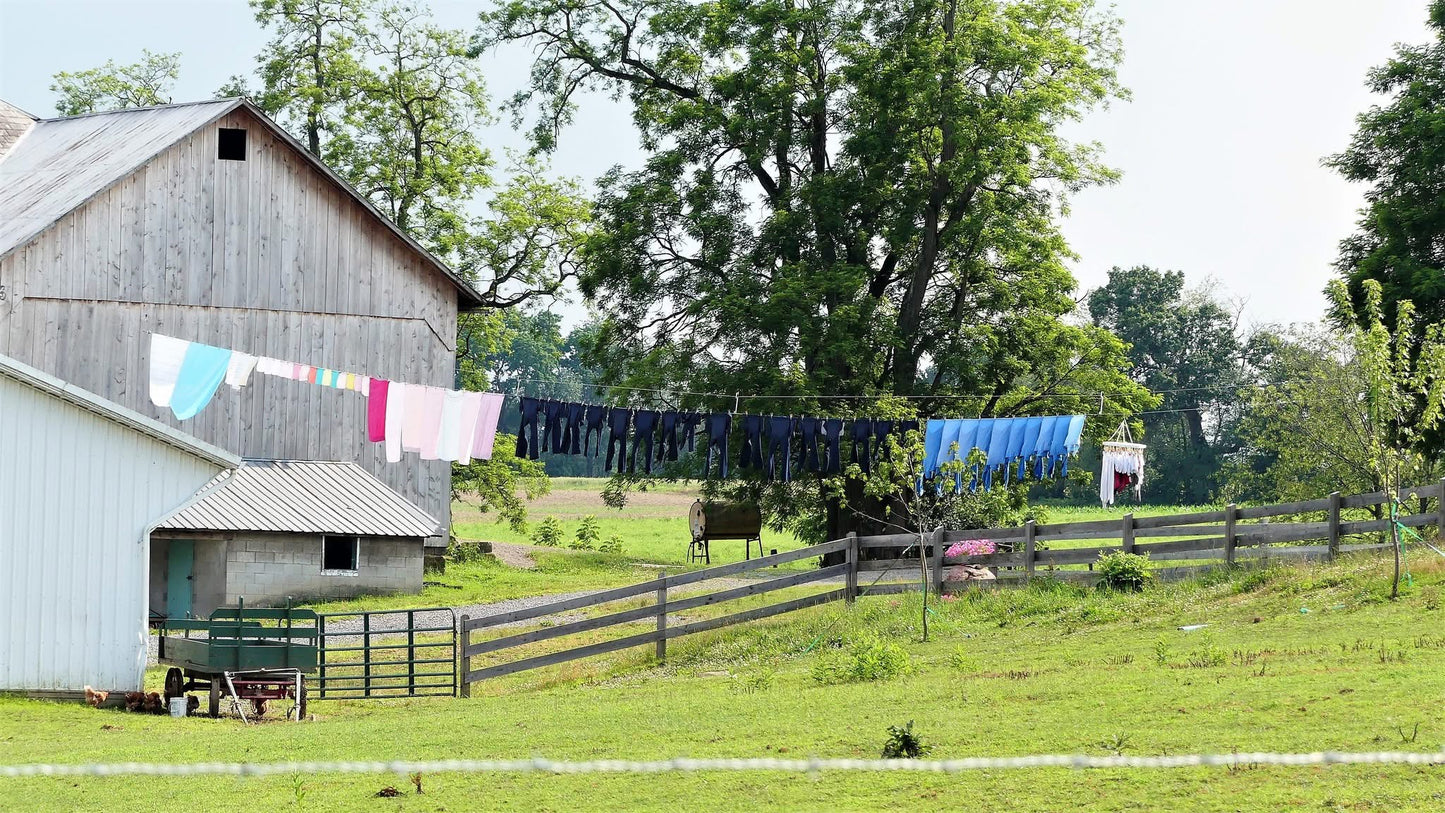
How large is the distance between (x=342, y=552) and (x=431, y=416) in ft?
34.7

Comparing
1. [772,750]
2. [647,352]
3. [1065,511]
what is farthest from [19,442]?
[1065,511]

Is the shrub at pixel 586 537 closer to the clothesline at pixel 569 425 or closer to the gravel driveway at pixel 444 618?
the gravel driveway at pixel 444 618

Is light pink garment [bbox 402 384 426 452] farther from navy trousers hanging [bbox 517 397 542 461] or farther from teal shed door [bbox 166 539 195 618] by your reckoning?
teal shed door [bbox 166 539 195 618]

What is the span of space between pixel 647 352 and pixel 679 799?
3206 centimetres

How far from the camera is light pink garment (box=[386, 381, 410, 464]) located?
79.9 feet

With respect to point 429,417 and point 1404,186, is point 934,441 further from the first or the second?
point 1404,186

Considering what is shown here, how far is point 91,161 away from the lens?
34281 mm

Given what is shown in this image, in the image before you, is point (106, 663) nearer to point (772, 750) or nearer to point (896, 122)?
point (772, 750)

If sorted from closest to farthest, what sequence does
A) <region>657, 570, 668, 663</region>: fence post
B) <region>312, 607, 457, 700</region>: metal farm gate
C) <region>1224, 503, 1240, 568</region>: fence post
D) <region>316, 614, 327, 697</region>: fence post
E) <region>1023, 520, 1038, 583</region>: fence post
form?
<region>316, 614, 327, 697</region>: fence post → <region>312, 607, 457, 700</region>: metal farm gate → <region>1224, 503, 1240, 568</region>: fence post → <region>657, 570, 668, 663</region>: fence post → <region>1023, 520, 1038, 583</region>: fence post

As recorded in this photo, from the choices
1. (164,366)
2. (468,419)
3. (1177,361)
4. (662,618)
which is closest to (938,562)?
(662,618)

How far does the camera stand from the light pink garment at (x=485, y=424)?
24.3 meters

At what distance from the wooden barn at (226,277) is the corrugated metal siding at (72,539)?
11861 mm

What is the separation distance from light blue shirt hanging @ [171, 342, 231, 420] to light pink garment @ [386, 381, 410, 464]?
2.81 metres

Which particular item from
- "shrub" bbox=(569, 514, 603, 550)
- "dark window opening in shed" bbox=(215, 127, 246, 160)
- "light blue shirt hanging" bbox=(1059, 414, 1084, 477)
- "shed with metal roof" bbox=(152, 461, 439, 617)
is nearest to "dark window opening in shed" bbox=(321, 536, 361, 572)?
"shed with metal roof" bbox=(152, 461, 439, 617)
